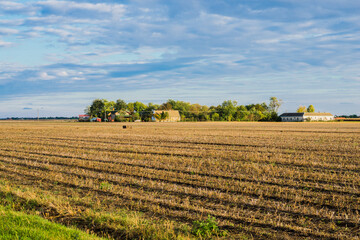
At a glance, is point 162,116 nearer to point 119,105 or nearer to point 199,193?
point 119,105

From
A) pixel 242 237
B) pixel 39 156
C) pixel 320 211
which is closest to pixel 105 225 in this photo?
pixel 242 237

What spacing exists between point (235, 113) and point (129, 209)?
455ft

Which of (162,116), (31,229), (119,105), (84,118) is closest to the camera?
(31,229)

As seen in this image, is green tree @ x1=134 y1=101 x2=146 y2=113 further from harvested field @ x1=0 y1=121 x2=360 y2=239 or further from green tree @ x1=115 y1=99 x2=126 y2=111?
harvested field @ x1=0 y1=121 x2=360 y2=239

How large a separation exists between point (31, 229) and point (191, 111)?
15293 centimetres

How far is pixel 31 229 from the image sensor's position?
6.72 metres

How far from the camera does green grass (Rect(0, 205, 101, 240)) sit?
20.9ft

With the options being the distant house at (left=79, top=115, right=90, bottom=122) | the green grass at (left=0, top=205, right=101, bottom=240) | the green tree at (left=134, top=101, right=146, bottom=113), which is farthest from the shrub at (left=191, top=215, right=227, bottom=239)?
the green tree at (left=134, top=101, right=146, bottom=113)

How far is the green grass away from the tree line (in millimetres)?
123170

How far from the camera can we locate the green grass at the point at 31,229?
20.9ft

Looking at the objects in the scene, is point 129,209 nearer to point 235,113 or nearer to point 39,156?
point 39,156

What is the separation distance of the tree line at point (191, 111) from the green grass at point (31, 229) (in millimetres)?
123170

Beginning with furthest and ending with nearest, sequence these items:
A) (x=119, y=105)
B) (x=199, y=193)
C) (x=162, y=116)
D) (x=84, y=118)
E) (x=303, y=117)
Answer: (x=119, y=105) < (x=303, y=117) < (x=84, y=118) < (x=162, y=116) < (x=199, y=193)

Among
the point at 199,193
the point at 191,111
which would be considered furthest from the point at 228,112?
the point at 199,193
